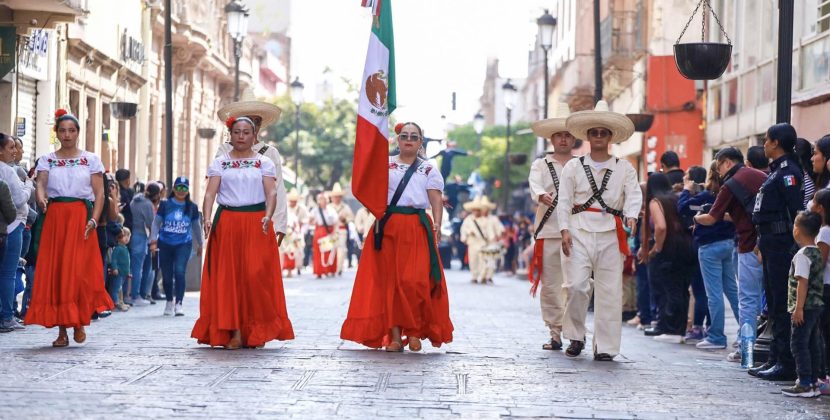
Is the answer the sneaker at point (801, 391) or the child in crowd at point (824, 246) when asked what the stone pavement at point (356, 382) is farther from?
the child in crowd at point (824, 246)

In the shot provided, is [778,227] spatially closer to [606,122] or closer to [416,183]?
[606,122]

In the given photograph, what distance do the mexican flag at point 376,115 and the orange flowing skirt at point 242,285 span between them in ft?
3.00

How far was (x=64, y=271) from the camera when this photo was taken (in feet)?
40.0

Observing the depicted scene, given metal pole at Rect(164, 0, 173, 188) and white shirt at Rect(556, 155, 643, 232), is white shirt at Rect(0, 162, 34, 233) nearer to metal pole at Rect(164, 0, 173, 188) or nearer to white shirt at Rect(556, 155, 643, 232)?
white shirt at Rect(556, 155, 643, 232)

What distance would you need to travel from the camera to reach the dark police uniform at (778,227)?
1109cm

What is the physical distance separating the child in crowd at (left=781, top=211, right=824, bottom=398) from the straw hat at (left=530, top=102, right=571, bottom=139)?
12.6 feet

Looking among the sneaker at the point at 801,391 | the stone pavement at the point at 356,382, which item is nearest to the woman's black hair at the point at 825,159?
the stone pavement at the point at 356,382

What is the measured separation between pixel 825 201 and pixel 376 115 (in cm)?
463

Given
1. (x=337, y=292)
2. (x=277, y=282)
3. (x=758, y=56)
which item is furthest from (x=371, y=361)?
(x=758, y=56)

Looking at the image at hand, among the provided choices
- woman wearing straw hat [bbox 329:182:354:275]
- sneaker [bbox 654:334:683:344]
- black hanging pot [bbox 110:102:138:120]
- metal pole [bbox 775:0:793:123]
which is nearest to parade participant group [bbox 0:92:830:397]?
metal pole [bbox 775:0:793:123]

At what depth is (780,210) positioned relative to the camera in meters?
11.2

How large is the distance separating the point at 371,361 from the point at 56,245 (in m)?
2.83

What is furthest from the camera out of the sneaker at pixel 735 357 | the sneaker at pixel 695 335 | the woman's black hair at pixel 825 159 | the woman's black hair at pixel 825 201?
the sneaker at pixel 695 335

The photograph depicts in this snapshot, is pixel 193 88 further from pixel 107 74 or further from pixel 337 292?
pixel 337 292
